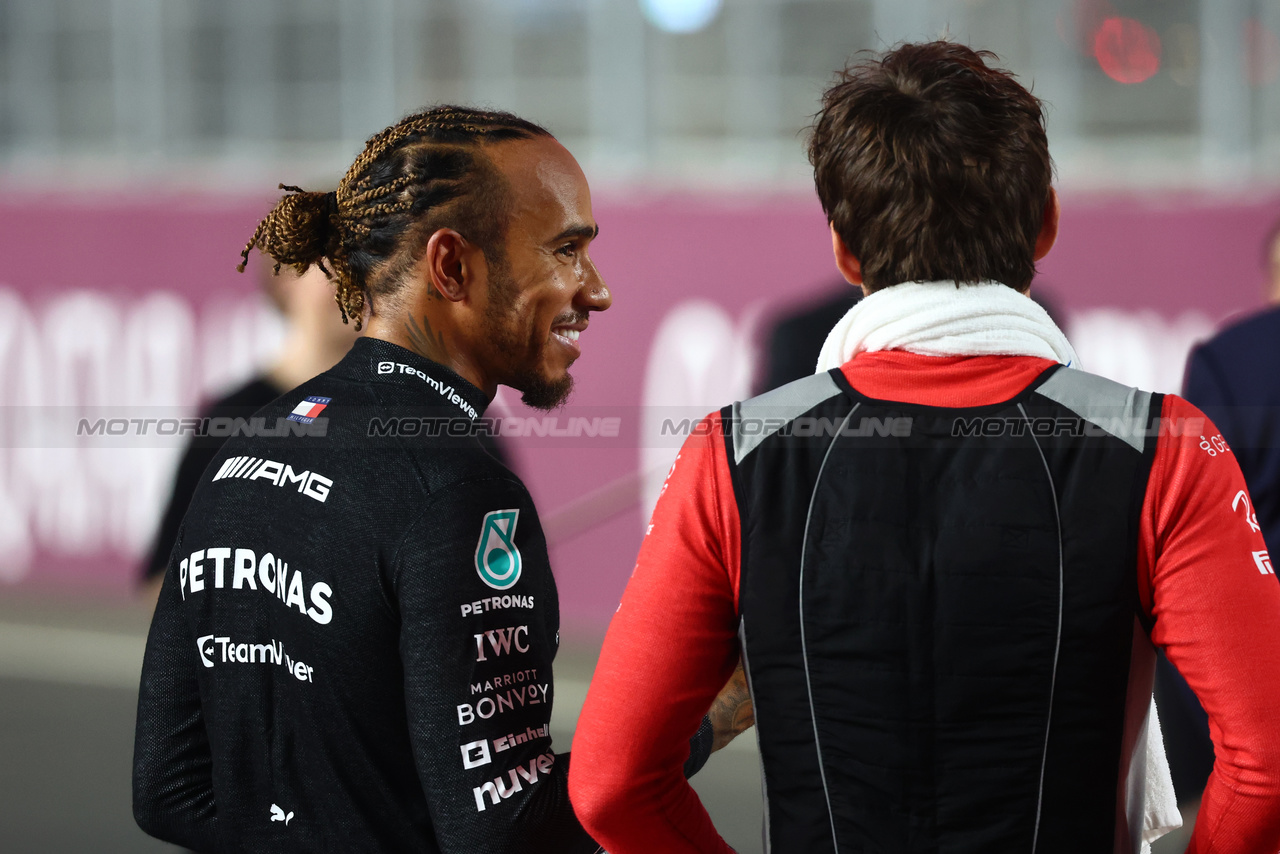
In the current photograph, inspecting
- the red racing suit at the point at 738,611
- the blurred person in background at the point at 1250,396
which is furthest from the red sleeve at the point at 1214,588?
the blurred person in background at the point at 1250,396

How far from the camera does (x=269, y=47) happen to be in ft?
22.9

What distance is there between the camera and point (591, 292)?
1.83 metres

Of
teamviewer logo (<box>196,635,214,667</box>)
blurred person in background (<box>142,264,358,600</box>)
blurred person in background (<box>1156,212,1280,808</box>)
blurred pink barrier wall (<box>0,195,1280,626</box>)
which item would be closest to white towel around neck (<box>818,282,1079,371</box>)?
teamviewer logo (<box>196,635,214,667</box>)

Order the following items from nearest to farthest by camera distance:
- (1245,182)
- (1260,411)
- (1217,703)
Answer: (1217,703), (1260,411), (1245,182)

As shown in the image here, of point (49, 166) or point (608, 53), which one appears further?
point (49, 166)

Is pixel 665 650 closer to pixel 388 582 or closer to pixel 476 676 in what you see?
pixel 476 676

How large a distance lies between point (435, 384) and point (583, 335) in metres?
4.24

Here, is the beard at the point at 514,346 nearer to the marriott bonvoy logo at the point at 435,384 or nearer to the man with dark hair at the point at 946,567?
the marriott bonvoy logo at the point at 435,384

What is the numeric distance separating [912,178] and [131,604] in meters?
6.35

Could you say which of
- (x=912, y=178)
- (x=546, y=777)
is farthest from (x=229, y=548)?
(x=912, y=178)

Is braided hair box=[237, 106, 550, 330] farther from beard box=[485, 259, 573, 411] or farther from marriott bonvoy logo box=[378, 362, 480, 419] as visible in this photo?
marriott bonvoy logo box=[378, 362, 480, 419]

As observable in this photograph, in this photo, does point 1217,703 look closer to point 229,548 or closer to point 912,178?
point 912,178

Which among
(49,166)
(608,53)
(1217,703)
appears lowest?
(1217,703)

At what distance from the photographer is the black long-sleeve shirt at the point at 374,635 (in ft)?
4.38
